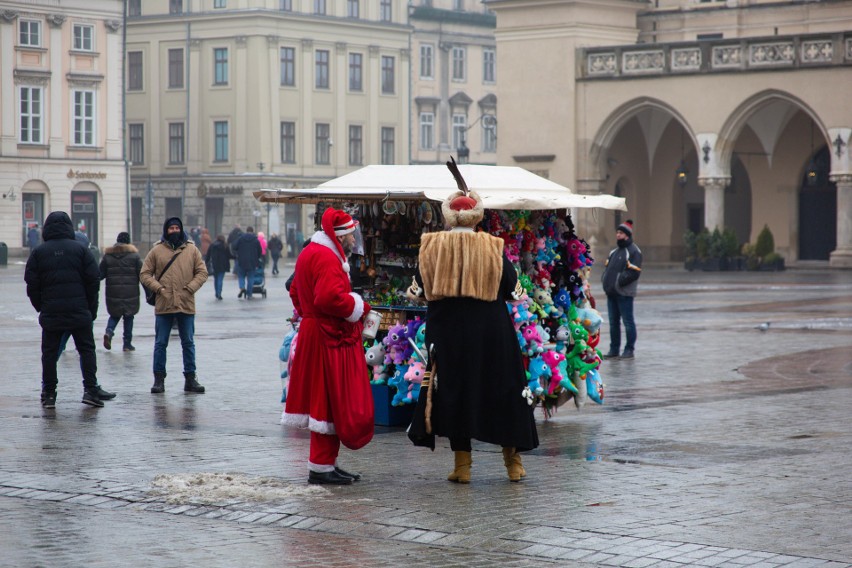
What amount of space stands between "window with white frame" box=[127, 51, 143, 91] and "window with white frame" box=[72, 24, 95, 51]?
31.3ft

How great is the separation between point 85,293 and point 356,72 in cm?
6622

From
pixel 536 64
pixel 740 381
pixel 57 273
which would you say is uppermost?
pixel 536 64

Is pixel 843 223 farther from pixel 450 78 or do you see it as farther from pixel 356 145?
pixel 450 78

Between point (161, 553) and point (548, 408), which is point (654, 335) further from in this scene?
point (161, 553)

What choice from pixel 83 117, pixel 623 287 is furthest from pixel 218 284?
pixel 83 117

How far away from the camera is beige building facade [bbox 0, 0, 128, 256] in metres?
64.8

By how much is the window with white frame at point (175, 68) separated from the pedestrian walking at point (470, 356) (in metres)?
68.1

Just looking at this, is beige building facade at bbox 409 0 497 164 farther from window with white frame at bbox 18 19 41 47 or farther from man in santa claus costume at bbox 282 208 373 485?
man in santa claus costume at bbox 282 208 373 485

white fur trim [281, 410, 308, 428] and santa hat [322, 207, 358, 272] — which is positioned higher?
santa hat [322, 207, 358, 272]

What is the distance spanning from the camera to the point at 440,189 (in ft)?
38.7

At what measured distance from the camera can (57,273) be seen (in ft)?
43.9

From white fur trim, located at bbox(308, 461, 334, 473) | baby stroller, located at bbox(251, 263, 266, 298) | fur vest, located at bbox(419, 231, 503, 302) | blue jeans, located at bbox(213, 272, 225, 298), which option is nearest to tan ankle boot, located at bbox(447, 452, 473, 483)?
white fur trim, located at bbox(308, 461, 334, 473)

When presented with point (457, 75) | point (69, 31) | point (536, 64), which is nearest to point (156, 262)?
point (536, 64)

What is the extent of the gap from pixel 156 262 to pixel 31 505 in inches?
258
